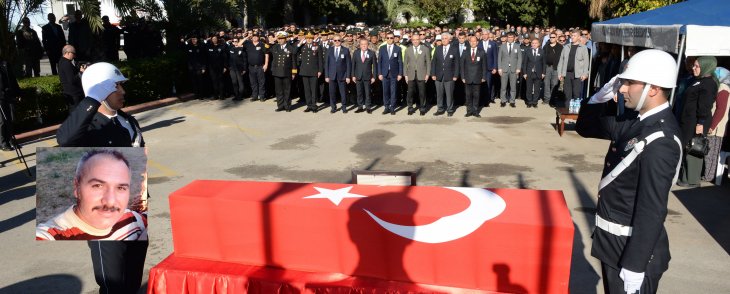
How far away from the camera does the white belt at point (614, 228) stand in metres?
3.25

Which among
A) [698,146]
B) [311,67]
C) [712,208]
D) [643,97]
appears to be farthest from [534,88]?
→ [643,97]

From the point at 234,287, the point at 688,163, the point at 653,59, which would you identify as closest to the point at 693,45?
the point at 688,163

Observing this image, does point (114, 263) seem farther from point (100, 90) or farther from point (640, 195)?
point (640, 195)

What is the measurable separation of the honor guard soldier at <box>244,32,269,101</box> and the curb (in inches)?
85.2

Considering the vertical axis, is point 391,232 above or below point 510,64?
below

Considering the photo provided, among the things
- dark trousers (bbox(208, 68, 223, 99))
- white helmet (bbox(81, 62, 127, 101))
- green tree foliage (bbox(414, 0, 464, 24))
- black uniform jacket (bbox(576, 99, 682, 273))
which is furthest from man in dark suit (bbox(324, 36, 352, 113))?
green tree foliage (bbox(414, 0, 464, 24))

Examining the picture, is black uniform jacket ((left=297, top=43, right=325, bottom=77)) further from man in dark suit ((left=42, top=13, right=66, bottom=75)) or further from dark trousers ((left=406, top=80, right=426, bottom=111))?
man in dark suit ((left=42, top=13, right=66, bottom=75))

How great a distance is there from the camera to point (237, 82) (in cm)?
1614

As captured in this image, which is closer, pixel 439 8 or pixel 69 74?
pixel 69 74

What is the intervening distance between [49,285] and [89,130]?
2.11 metres

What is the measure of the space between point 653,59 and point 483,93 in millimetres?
11899

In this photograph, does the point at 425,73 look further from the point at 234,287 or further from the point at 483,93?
the point at 234,287

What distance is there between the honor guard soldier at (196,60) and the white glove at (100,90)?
12846mm

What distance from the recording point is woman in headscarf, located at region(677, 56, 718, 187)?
7.34 m
